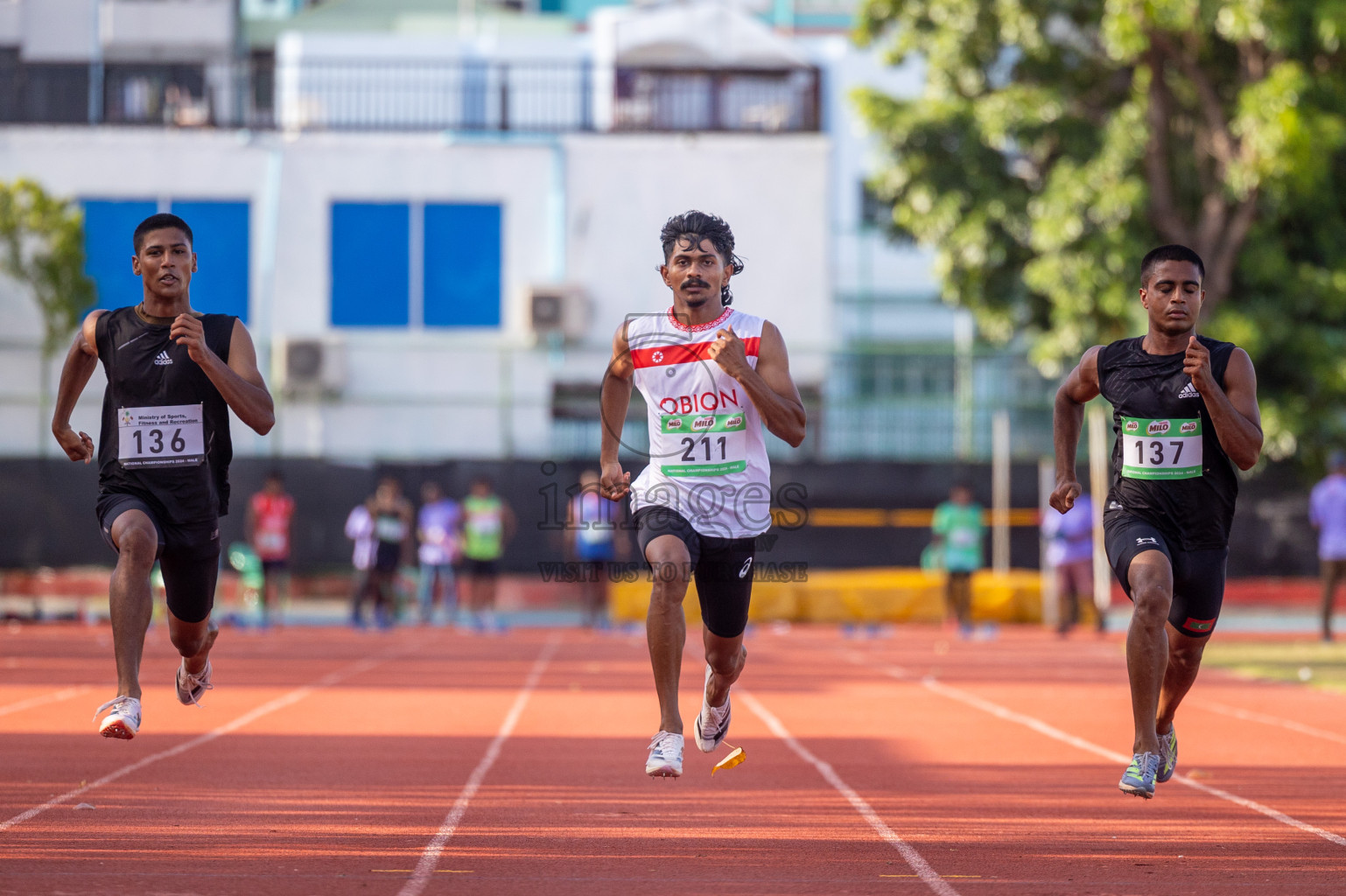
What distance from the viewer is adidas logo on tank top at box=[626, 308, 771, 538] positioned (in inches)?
254

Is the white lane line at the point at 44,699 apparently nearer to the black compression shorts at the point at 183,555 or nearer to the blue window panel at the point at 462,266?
the black compression shorts at the point at 183,555

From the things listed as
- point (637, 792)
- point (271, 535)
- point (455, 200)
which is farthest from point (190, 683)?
point (455, 200)

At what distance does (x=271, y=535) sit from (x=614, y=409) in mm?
14386

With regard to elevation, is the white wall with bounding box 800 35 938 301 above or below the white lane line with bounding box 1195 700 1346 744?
above

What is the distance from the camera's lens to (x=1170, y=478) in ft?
22.2

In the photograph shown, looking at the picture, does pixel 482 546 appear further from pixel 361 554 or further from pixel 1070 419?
pixel 1070 419

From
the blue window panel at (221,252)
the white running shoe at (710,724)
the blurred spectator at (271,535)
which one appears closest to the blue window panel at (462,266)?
the blue window panel at (221,252)

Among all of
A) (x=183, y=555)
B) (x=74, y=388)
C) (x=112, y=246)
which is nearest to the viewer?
(x=183, y=555)

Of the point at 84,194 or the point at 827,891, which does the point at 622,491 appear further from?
the point at 84,194

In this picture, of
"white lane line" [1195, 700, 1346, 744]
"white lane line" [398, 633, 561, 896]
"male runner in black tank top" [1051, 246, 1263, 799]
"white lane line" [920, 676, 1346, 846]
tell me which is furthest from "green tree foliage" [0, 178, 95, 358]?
"male runner in black tank top" [1051, 246, 1263, 799]

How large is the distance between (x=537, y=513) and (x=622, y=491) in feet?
58.9

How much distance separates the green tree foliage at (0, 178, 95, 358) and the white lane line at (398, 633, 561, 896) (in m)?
15.3

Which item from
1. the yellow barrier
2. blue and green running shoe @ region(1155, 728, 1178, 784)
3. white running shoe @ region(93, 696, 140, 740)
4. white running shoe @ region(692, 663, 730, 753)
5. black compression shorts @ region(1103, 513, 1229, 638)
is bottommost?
the yellow barrier

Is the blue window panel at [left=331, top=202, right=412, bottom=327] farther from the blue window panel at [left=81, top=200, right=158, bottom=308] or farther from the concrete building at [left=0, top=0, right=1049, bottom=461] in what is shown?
the blue window panel at [left=81, top=200, right=158, bottom=308]
